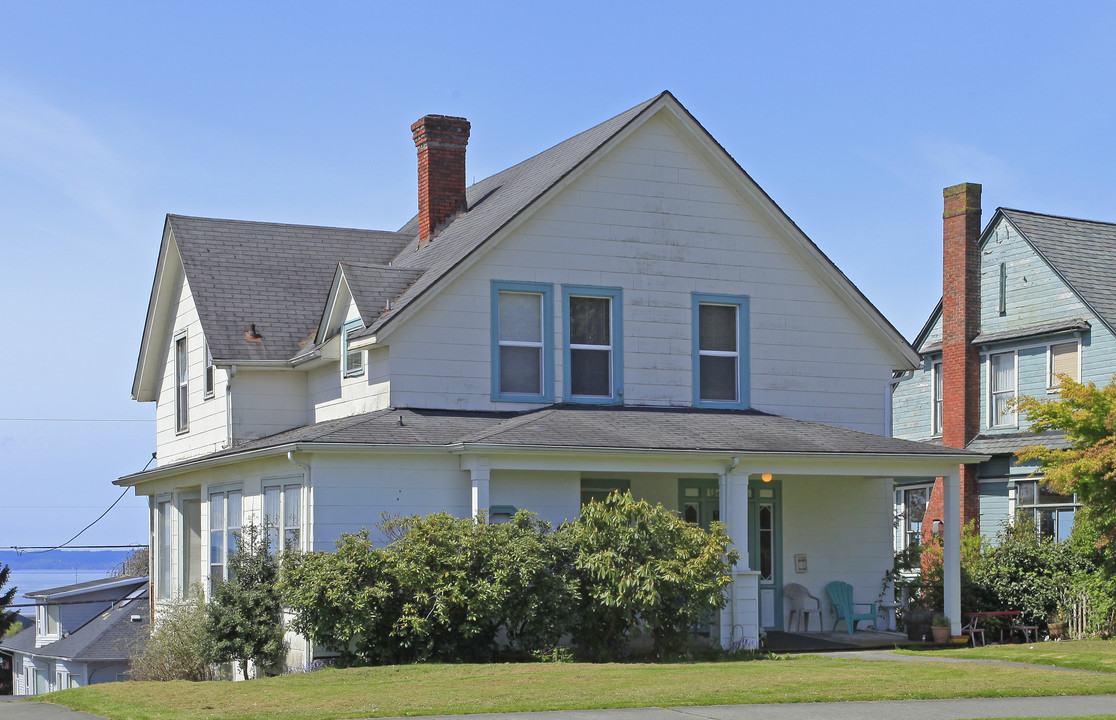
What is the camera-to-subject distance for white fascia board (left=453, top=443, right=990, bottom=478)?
19.3m

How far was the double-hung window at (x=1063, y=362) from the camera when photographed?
3036 centimetres

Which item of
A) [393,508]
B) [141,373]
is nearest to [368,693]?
[393,508]

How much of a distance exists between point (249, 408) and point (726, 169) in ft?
30.5

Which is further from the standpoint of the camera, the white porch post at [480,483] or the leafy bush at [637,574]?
the white porch post at [480,483]

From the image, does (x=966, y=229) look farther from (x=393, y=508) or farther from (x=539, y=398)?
(x=393, y=508)

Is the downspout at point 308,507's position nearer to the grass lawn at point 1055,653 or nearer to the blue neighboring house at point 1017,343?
the grass lawn at point 1055,653

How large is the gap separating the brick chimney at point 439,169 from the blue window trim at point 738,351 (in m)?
5.55

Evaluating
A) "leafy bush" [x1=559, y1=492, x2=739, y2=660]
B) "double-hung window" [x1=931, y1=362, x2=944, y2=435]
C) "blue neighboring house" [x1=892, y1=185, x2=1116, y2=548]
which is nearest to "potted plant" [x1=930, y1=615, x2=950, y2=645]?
"leafy bush" [x1=559, y1=492, x2=739, y2=660]

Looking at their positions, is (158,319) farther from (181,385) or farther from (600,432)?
(600,432)

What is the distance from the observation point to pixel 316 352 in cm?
2308

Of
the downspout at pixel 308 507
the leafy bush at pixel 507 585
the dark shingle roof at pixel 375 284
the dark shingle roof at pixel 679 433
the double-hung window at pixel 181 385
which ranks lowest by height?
the leafy bush at pixel 507 585

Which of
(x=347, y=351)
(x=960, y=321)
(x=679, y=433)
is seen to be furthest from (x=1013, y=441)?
(x=347, y=351)

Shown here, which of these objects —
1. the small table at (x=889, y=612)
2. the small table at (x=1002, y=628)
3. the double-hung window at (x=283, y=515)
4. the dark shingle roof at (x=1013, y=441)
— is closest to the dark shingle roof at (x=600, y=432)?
the double-hung window at (x=283, y=515)

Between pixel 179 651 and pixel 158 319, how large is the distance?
917 cm
